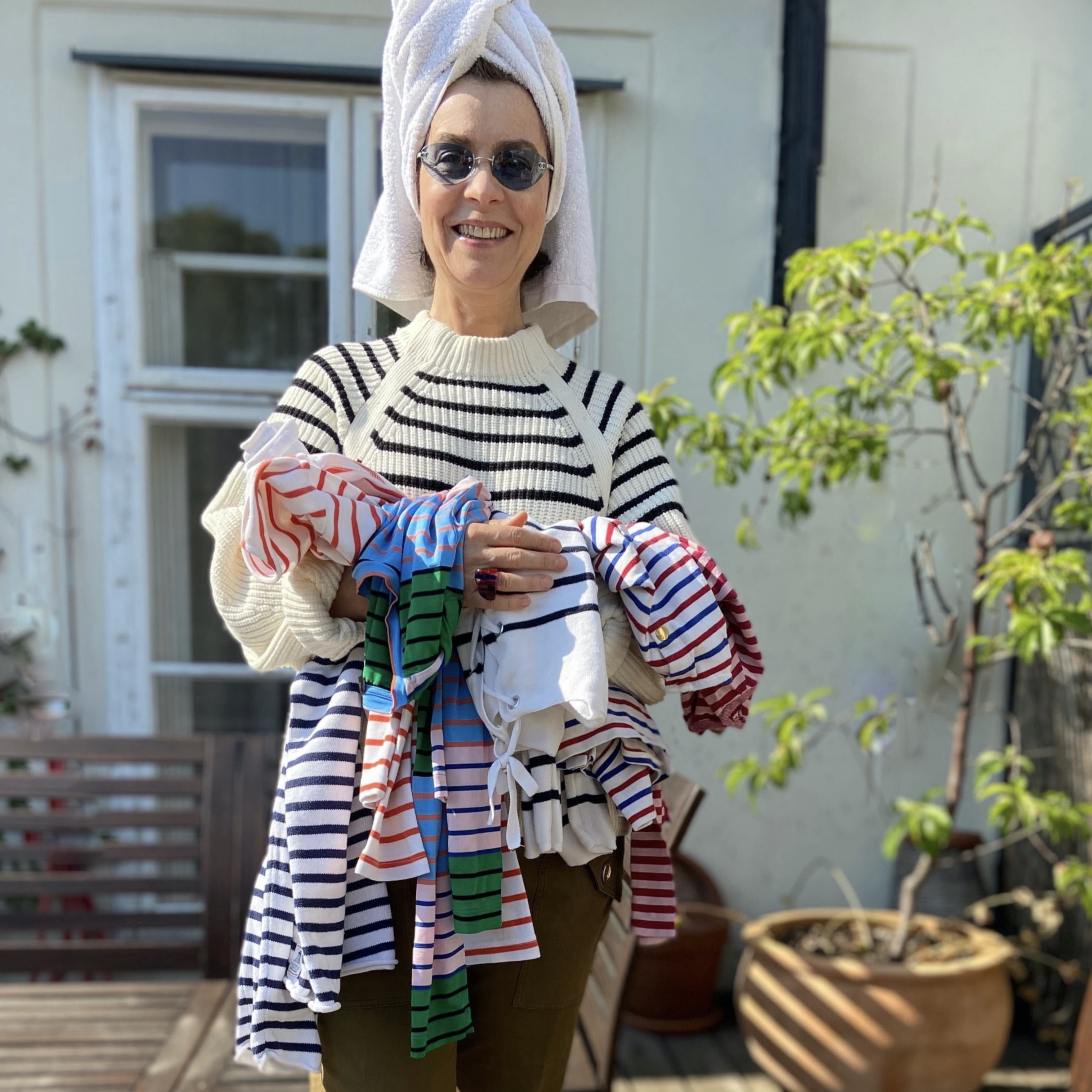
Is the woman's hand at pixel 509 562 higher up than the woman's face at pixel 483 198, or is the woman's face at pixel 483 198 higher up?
the woman's face at pixel 483 198

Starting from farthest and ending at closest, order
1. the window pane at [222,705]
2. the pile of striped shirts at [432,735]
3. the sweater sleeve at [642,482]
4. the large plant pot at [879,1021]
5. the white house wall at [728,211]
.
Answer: the window pane at [222,705] < the white house wall at [728,211] < the large plant pot at [879,1021] < the sweater sleeve at [642,482] < the pile of striped shirts at [432,735]

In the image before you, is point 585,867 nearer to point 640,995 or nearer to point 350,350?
point 350,350

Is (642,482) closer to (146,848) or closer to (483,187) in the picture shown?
(483,187)

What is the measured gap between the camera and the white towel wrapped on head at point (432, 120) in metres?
0.97

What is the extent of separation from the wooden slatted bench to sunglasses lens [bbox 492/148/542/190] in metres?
1.33

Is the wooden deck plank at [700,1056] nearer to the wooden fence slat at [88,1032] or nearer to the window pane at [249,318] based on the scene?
the wooden fence slat at [88,1032]

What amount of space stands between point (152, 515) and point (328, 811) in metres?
1.98

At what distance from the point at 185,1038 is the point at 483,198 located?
4.96 ft

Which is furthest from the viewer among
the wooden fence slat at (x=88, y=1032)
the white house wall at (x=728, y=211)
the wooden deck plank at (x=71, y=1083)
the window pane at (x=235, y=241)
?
the window pane at (x=235, y=241)

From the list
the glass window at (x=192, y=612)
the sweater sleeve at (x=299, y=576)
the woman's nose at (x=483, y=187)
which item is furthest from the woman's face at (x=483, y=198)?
the glass window at (x=192, y=612)

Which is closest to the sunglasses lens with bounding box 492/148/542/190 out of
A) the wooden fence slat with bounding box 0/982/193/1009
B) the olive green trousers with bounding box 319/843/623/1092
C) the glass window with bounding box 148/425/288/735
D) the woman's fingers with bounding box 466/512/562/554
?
the woman's fingers with bounding box 466/512/562/554

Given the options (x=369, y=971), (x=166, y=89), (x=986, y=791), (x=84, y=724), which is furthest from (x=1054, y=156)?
(x=84, y=724)

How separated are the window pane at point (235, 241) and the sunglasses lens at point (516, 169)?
1.67m

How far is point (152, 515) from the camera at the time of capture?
2.58 m
